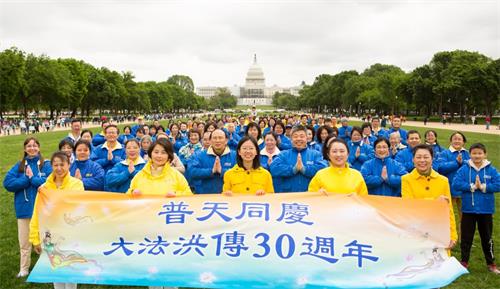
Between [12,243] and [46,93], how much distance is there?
49.8m

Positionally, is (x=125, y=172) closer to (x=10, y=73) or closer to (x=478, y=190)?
(x=478, y=190)

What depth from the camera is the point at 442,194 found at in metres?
4.82

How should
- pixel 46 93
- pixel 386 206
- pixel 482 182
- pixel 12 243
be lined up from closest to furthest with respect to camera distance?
pixel 386 206 < pixel 482 182 < pixel 12 243 < pixel 46 93

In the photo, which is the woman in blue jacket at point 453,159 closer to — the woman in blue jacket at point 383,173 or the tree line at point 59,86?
the woman in blue jacket at point 383,173

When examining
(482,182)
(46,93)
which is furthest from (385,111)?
(482,182)

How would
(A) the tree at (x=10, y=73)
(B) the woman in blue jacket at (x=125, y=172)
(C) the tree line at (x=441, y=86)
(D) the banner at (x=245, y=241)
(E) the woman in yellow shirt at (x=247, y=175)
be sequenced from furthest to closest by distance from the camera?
(C) the tree line at (x=441, y=86) < (A) the tree at (x=10, y=73) < (B) the woman in blue jacket at (x=125, y=172) < (E) the woman in yellow shirt at (x=247, y=175) < (D) the banner at (x=245, y=241)

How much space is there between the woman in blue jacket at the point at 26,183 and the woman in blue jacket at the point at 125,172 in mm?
859

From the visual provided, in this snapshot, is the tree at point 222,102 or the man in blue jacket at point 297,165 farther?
the tree at point 222,102

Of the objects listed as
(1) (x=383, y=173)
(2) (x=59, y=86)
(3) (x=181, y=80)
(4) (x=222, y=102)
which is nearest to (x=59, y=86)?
(2) (x=59, y=86)

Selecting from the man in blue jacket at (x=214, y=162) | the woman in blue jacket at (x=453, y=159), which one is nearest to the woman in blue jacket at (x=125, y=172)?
the man in blue jacket at (x=214, y=162)

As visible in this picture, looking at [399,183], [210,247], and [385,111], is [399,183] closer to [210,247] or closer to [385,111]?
[210,247]

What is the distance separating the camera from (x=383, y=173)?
5.84 metres

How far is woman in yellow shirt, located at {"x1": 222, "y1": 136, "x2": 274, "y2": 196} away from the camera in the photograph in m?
5.13

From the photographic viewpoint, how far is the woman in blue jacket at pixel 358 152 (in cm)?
805
